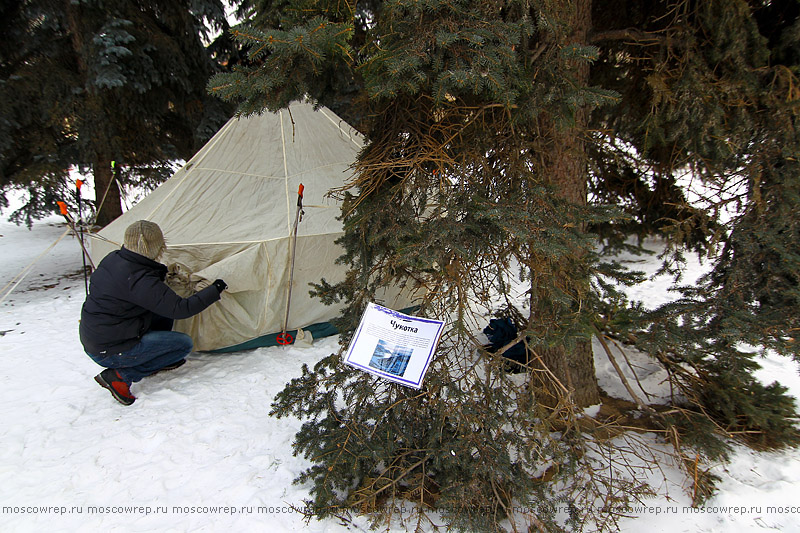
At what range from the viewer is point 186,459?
2838 mm

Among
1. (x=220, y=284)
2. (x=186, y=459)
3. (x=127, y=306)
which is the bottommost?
(x=186, y=459)

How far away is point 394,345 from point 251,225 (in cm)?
281

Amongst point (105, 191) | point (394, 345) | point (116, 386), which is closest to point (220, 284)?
point (116, 386)

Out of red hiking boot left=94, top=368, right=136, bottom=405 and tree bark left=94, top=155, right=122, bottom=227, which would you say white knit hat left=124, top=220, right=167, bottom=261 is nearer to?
red hiking boot left=94, top=368, right=136, bottom=405

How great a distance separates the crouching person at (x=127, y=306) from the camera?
327 centimetres

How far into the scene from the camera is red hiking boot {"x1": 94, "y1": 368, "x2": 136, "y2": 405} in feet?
11.0

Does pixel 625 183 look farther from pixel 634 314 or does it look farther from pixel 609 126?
pixel 634 314

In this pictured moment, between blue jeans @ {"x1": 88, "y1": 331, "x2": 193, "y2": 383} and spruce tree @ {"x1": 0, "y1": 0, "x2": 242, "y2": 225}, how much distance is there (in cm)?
344

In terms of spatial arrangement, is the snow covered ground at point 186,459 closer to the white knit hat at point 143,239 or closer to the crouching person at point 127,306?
the crouching person at point 127,306

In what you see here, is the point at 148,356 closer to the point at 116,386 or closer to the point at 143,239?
the point at 116,386

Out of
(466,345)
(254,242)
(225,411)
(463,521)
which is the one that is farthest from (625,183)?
(225,411)

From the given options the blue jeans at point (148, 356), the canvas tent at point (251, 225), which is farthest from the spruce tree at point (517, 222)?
the canvas tent at point (251, 225)

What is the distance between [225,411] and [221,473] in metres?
0.71

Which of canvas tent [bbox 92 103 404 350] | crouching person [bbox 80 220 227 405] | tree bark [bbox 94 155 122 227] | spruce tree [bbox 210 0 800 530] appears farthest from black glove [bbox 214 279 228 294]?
tree bark [bbox 94 155 122 227]
